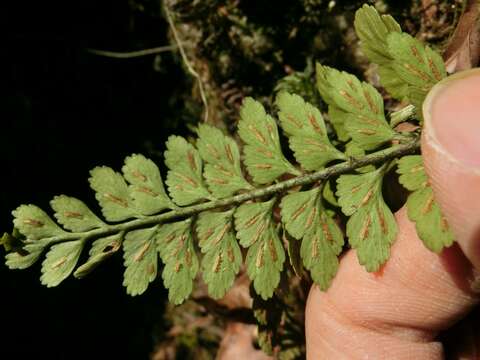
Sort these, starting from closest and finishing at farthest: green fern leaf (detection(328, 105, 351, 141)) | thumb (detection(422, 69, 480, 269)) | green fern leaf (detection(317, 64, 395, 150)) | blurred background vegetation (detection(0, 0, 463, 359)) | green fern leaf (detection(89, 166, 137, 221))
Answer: thumb (detection(422, 69, 480, 269))
green fern leaf (detection(317, 64, 395, 150))
green fern leaf (detection(328, 105, 351, 141))
green fern leaf (detection(89, 166, 137, 221))
blurred background vegetation (detection(0, 0, 463, 359))

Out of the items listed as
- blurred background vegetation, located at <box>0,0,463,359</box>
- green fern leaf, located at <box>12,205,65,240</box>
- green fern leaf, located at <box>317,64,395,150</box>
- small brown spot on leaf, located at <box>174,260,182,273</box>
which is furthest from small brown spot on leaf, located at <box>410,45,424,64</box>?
green fern leaf, located at <box>12,205,65,240</box>

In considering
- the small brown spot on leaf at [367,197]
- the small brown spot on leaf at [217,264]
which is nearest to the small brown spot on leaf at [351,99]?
the small brown spot on leaf at [367,197]

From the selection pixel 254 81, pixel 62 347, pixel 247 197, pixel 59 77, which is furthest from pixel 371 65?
pixel 62 347

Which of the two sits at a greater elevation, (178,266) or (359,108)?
(359,108)

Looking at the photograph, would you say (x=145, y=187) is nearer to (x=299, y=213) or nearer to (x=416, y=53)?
(x=299, y=213)

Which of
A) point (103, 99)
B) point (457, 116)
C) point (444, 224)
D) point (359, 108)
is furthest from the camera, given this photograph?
point (103, 99)

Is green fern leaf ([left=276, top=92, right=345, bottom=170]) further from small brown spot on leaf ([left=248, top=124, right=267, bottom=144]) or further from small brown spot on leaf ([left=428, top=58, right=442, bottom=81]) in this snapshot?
small brown spot on leaf ([left=428, top=58, right=442, bottom=81])

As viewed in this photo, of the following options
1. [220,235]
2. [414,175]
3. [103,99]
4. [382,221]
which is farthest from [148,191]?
[103,99]
